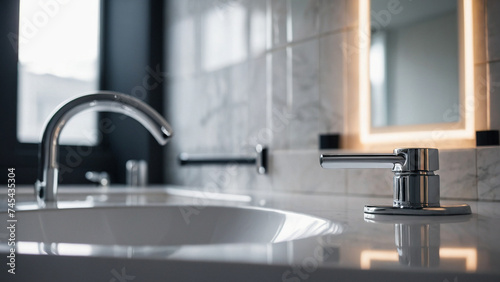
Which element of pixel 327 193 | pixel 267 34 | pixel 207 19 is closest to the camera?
pixel 327 193

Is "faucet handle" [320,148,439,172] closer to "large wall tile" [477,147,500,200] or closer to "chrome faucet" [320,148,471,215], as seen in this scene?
"chrome faucet" [320,148,471,215]

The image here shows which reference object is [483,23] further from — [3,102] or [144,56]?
[3,102]

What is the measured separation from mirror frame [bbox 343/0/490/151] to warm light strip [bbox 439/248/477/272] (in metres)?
0.51

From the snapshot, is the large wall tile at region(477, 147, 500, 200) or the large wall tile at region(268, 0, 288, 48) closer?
the large wall tile at region(477, 147, 500, 200)

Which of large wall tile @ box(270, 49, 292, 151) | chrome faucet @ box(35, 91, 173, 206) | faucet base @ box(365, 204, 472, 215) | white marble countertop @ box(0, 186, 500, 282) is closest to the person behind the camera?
white marble countertop @ box(0, 186, 500, 282)

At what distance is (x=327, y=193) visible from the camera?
3.61ft

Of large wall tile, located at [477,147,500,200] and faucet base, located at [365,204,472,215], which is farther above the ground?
large wall tile, located at [477,147,500,200]

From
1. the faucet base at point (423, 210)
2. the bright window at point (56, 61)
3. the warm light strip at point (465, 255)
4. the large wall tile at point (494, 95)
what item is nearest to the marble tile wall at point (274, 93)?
the large wall tile at point (494, 95)

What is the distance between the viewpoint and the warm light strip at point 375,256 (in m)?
0.36

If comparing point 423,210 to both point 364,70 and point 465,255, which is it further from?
point 364,70

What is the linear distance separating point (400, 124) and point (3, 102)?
1299mm

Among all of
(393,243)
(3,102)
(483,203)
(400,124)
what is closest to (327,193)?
(400,124)

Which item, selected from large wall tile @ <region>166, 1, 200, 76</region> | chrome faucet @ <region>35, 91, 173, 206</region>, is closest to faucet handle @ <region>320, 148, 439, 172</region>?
chrome faucet @ <region>35, 91, 173, 206</region>

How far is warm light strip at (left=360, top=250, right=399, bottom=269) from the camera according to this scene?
36 centimetres
